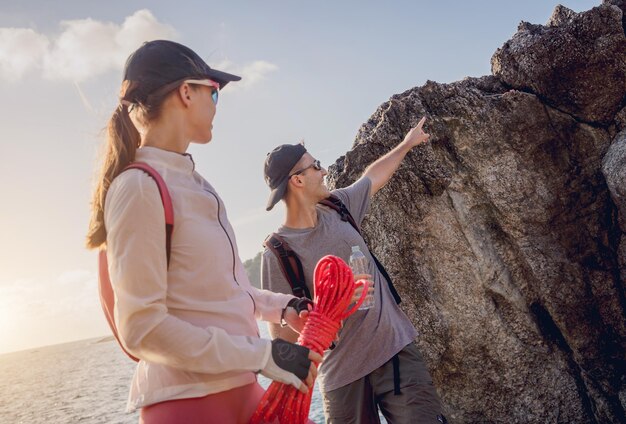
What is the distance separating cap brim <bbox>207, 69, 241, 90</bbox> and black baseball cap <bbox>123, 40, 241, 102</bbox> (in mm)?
89

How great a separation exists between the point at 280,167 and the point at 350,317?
1.69 meters

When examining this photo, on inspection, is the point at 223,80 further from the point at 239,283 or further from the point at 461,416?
the point at 461,416

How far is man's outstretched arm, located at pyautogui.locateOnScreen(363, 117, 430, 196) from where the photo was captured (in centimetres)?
564

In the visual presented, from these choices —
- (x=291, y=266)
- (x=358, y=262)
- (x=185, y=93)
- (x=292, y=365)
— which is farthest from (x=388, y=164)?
(x=292, y=365)

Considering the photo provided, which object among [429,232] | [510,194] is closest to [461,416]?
[429,232]

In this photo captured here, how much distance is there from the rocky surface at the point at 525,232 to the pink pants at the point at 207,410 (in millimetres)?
4323

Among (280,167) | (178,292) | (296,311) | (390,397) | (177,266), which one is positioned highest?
(280,167)

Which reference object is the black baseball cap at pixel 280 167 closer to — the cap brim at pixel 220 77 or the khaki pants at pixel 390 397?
the khaki pants at pixel 390 397

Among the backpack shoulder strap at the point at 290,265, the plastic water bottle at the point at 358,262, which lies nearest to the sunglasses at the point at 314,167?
the backpack shoulder strap at the point at 290,265

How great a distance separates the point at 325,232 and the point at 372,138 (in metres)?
2.10

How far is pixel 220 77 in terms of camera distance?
2.70 m

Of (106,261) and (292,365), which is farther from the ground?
(106,261)

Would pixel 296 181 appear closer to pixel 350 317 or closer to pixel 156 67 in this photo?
pixel 350 317

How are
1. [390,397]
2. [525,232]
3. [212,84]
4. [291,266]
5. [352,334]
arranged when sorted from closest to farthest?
[212,84] < [390,397] < [352,334] < [291,266] < [525,232]
